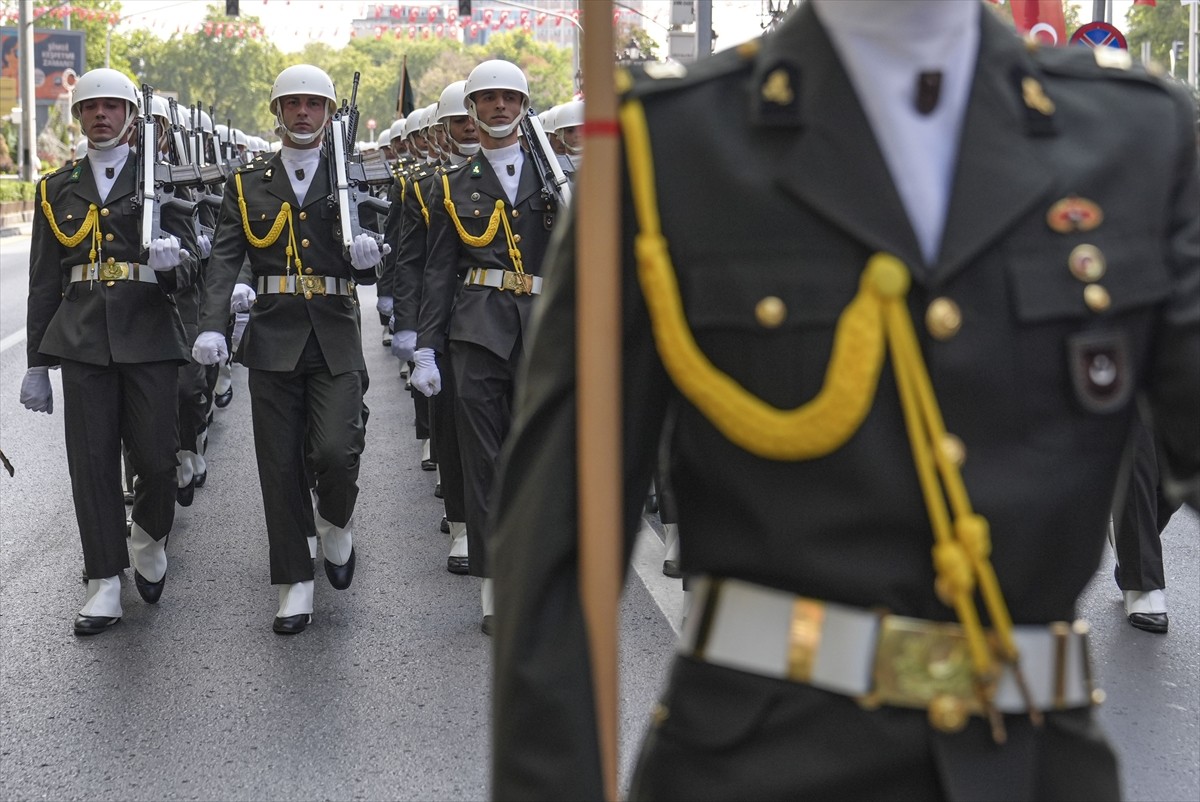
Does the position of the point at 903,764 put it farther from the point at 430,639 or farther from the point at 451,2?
the point at 451,2

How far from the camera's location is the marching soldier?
7.35 meters

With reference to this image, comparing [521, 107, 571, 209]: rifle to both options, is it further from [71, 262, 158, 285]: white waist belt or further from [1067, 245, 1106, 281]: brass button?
[1067, 245, 1106, 281]: brass button

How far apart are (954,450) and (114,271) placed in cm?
608

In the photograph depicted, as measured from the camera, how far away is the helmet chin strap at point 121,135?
7.52 meters

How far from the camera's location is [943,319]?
189 centimetres

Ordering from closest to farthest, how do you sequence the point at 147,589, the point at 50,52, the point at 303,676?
the point at 303,676 < the point at 147,589 < the point at 50,52

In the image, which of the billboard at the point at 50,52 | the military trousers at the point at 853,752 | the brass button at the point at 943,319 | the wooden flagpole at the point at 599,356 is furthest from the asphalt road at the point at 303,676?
the billboard at the point at 50,52

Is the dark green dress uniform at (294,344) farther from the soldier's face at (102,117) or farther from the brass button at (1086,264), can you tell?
the brass button at (1086,264)

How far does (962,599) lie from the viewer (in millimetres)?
1868

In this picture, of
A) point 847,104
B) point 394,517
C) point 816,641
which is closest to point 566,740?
point 816,641

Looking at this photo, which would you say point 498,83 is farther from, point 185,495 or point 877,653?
point 877,653

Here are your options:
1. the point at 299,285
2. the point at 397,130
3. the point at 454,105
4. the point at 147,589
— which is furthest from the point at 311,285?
the point at 397,130

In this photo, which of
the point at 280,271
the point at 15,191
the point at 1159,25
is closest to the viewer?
the point at 280,271

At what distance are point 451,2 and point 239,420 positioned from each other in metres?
167
